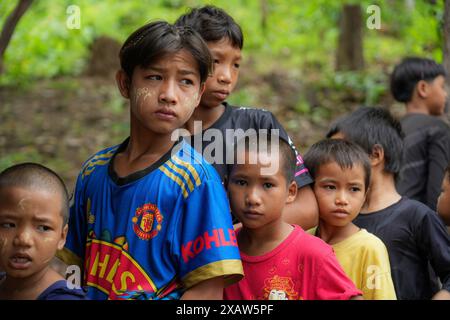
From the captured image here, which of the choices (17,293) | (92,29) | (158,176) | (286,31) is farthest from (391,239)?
(286,31)

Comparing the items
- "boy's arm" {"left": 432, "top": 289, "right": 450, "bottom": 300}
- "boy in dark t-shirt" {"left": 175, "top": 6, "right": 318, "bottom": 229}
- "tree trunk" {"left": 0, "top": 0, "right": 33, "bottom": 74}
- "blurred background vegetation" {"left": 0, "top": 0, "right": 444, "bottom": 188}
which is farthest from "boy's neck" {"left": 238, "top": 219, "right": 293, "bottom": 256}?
"blurred background vegetation" {"left": 0, "top": 0, "right": 444, "bottom": 188}

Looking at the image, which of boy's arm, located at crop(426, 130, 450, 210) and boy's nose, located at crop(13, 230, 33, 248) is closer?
boy's nose, located at crop(13, 230, 33, 248)

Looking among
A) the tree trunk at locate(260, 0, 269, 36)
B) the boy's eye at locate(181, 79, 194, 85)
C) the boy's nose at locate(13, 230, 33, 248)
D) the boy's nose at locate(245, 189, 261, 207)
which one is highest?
the tree trunk at locate(260, 0, 269, 36)

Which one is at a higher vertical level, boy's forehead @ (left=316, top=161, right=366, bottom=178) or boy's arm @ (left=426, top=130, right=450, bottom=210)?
boy's arm @ (left=426, top=130, right=450, bottom=210)

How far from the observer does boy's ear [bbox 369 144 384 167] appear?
3387mm

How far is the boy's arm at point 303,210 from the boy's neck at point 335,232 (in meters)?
0.07

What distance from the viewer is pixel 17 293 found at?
2326 millimetres

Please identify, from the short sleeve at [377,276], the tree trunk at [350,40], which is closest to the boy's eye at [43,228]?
the short sleeve at [377,276]

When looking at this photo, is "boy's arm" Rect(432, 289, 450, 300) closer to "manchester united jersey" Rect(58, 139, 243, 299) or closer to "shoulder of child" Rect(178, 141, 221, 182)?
"manchester united jersey" Rect(58, 139, 243, 299)

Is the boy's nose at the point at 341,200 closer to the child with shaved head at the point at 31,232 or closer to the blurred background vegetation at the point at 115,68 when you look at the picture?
the child with shaved head at the point at 31,232

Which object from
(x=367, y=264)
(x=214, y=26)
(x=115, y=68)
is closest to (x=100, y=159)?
(x=214, y=26)

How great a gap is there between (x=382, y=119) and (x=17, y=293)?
214 cm

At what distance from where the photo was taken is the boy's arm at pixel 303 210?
9.42 feet
